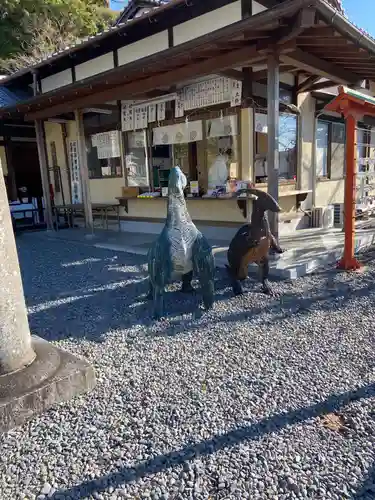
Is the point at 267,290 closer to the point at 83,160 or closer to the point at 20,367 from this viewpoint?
the point at 20,367

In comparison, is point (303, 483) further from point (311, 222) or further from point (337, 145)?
point (337, 145)

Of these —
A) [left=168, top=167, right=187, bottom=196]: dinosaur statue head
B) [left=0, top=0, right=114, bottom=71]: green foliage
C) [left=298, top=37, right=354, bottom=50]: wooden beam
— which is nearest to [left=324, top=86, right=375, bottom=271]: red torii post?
[left=298, top=37, right=354, bottom=50]: wooden beam

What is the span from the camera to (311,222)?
8344 mm

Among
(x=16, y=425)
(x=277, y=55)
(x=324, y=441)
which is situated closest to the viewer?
(x=324, y=441)

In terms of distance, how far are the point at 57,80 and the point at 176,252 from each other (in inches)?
340

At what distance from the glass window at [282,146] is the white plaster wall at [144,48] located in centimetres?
257

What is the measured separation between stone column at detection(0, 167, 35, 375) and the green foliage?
683 inches

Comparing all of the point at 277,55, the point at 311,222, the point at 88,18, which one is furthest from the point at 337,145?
the point at 88,18

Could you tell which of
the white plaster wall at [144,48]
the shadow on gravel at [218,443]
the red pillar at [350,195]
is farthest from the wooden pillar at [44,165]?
the shadow on gravel at [218,443]

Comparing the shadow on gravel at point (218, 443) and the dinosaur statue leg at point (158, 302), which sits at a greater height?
the dinosaur statue leg at point (158, 302)

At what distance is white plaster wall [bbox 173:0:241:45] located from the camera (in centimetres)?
633

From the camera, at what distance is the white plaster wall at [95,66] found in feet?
28.5

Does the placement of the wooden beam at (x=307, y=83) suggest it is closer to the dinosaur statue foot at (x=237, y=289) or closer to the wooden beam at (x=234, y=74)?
the wooden beam at (x=234, y=74)

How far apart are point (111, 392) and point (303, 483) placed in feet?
4.53
